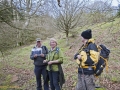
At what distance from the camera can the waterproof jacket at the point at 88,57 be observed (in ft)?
10.8

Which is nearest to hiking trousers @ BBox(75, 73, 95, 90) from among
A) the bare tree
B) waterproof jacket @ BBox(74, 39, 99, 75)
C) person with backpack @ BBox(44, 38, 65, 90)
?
waterproof jacket @ BBox(74, 39, 99, 75)

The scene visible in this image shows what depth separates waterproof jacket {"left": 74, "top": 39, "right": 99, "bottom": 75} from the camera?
3297 millimetres

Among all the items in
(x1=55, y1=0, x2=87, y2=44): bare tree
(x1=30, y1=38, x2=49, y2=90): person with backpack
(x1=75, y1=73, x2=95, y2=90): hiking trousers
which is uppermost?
(x1=55, y1=0, x2=87, y2=44): bare tree

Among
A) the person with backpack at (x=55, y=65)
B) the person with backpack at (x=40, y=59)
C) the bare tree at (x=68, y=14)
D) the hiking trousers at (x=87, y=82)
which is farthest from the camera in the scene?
the bare tree at (x=68, y=14)

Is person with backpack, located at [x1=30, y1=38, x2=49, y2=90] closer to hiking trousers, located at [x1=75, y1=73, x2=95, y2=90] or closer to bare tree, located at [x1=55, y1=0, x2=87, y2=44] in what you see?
hiking trousers, located at [x1=75, y1=73, x2=95, y2=90]

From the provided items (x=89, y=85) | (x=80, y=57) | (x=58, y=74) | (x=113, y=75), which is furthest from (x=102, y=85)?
(x=80, y=57)

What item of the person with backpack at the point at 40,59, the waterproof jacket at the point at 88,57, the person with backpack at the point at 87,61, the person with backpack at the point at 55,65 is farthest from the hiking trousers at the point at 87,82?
the person with backpack at the point at 40,59

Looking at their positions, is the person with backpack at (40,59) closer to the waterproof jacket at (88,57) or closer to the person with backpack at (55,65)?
the person with backpack at (55,65)

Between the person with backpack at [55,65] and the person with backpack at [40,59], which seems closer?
the person with backpack at [55,65]

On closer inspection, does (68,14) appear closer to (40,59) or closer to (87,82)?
(40,59)

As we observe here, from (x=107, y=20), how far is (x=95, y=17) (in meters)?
0.61

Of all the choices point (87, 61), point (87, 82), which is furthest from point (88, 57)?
point (87, 82)

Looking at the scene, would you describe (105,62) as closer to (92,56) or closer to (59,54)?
(92,56)

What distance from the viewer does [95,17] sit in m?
4.92
